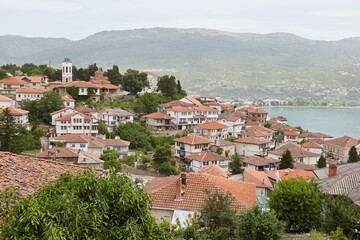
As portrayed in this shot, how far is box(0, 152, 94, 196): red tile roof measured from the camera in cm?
679

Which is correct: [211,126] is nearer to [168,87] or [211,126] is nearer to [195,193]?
[168,87]

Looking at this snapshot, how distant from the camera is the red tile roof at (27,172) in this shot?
679 cm

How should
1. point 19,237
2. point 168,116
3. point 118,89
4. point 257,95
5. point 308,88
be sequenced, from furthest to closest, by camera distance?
point 308,88
point 257,95
point 118,89
point 168,116
point 19,237

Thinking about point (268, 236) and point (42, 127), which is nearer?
point (268, 236)

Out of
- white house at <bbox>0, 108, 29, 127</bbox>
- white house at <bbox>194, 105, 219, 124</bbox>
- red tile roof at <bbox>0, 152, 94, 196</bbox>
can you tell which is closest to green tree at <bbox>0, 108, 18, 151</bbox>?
white house at <bbox>0, 108, 29, 127</bbox>

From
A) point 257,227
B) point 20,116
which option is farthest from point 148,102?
point 257,227

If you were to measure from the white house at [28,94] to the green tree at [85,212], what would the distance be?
1675 inches

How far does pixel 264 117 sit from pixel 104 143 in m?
31.9

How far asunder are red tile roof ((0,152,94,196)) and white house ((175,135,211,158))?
107 ft

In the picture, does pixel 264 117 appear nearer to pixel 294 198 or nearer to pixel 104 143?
pixel 104 143

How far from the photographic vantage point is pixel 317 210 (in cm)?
1355

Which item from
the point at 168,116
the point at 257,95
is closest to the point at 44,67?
the point at 168,116

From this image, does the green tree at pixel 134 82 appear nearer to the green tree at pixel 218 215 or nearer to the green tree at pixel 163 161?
the green tree at pixel 163 161

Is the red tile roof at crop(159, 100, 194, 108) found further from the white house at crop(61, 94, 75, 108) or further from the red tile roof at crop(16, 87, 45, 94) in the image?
the red tile roof at crop(16, 87, 45, 94)
